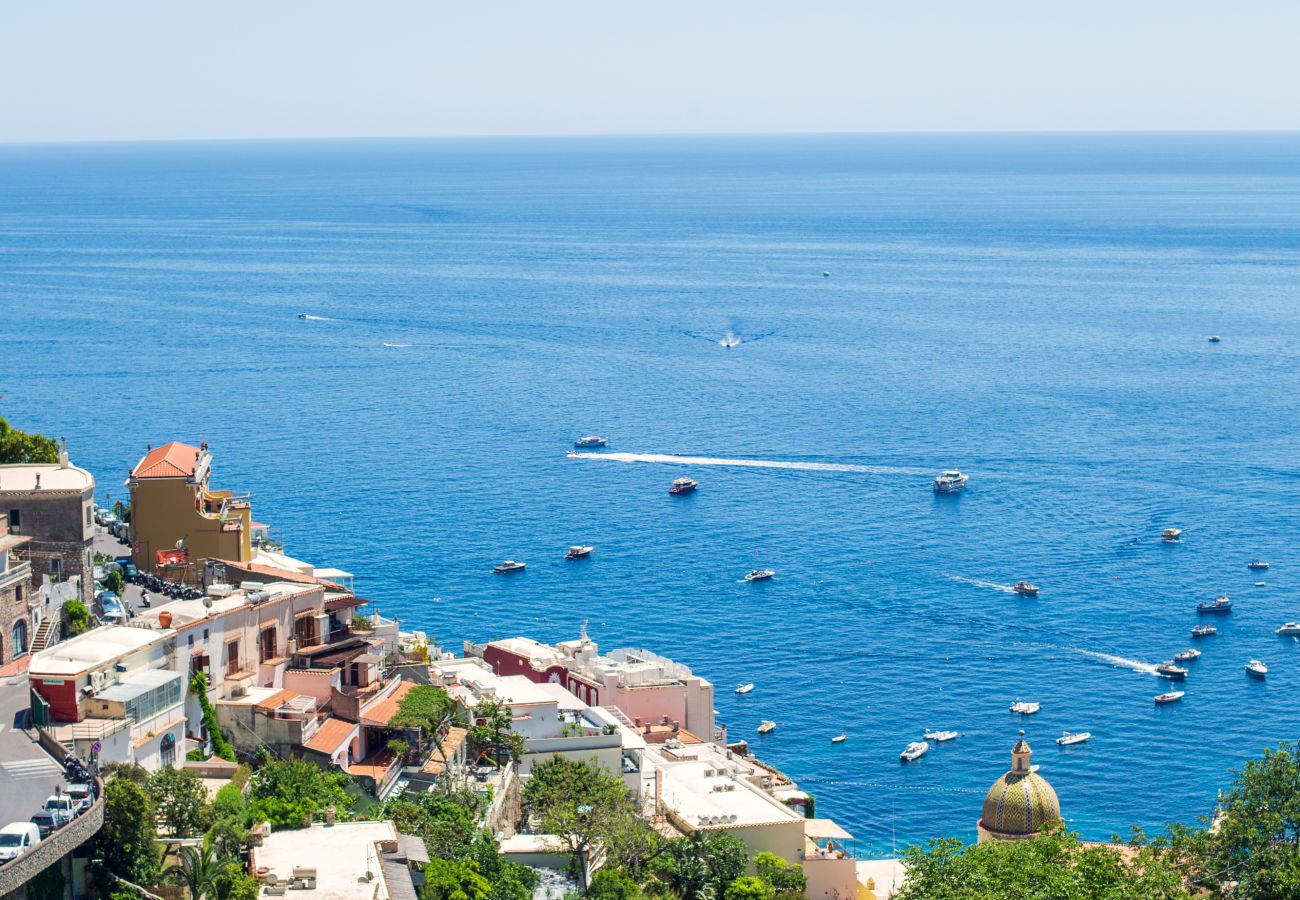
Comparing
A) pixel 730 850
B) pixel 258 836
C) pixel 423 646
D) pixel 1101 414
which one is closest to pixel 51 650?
pixel 258 836

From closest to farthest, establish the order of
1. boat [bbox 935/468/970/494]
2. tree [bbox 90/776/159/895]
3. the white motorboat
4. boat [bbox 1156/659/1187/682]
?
tree [bbox 90/776/159/895] < the white motorboat < boat [bbox 1156/659/1187/682] < boat [bbox 935/468/970/494]

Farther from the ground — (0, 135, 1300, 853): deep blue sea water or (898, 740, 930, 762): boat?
(0, 135, 1300, 853): deep blue sea water

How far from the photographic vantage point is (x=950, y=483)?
10938 cm

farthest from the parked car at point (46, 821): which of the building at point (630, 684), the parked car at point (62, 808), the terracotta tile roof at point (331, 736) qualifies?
the building at point (630, 684)

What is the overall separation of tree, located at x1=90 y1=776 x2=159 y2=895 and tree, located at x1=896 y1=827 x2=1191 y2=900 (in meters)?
15.9

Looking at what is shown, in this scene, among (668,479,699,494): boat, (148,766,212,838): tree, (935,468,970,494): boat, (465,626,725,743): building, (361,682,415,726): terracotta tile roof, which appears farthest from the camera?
(668,479,699,494): boat

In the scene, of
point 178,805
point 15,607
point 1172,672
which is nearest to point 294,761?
point 178,805

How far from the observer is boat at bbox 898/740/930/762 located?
68.2m

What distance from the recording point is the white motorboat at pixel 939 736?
7006 cm

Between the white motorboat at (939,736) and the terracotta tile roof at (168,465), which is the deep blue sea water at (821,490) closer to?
the white motorboat at (939,736)

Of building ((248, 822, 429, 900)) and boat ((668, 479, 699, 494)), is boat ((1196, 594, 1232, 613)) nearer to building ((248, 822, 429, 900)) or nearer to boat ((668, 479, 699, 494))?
boat ((668, 479, 699, 494))

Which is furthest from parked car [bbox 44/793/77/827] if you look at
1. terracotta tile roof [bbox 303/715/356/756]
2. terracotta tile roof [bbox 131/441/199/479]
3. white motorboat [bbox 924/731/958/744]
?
white motorboat [bbox 924/731/958/744]

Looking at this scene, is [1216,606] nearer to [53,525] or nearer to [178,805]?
[53,525]

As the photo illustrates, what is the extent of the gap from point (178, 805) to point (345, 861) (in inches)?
148
